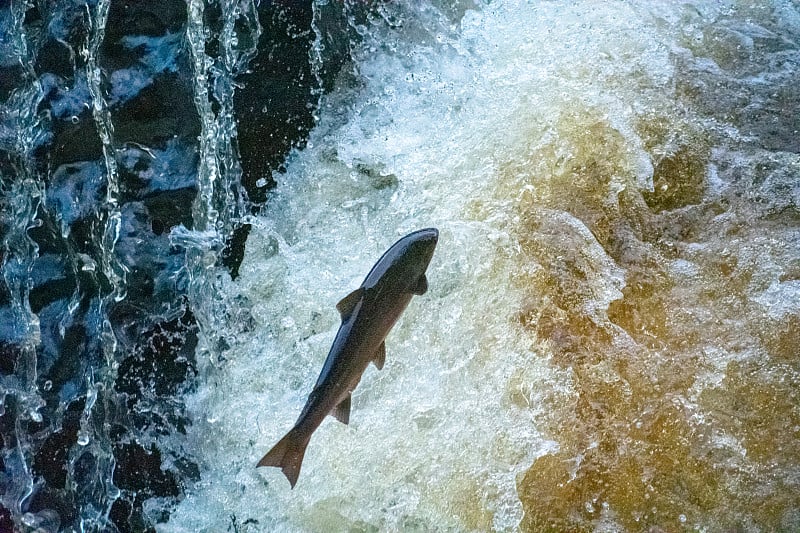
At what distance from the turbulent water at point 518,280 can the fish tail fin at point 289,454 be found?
421 millimetres

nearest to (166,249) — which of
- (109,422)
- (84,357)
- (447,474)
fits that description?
(84,357)

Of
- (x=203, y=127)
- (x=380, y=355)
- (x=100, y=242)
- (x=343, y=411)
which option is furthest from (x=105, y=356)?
(x=380, y=355)

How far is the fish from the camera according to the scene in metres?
2.00

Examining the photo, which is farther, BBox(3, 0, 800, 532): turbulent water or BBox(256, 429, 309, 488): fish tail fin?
BBox(3, 0, 800, 532): turbulent water

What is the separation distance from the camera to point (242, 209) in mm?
3041

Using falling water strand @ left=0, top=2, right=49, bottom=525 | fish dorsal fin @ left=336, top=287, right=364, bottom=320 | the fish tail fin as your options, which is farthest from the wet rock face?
fish dorsal fin @ left=336, top=287, right=364, bottom=320

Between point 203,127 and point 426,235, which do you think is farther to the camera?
point 203,127

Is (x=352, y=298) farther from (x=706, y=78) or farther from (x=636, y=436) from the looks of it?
(x=706, y=78)

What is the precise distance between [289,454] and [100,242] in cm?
141

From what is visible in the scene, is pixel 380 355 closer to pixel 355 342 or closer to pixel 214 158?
pixel 355 342

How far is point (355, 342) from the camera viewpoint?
78.7 inches

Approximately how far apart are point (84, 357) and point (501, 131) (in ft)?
6.77

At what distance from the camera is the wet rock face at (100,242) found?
2.71 metres

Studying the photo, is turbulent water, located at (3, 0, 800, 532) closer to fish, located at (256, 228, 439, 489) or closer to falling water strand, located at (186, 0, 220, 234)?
falling water strand, located at (186, 0, 220, 234)
